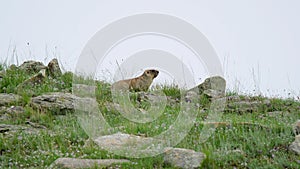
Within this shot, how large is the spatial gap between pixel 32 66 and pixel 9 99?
3585 millimetres

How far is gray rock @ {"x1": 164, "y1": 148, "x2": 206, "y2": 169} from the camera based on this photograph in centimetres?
624

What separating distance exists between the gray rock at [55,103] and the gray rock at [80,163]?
11.2 ft

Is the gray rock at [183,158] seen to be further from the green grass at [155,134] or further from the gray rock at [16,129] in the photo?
the gray rock at [16,129]

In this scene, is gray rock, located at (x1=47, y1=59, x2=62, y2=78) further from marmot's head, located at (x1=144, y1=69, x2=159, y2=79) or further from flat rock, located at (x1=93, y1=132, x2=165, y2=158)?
flat rock, located at (x1=93, y1=132, x2=165, y2=158)

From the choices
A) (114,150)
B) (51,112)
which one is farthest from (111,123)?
(114,150)

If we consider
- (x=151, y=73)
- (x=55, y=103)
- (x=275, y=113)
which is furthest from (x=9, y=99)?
(x=275, y=113)

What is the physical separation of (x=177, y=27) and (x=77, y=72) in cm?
337

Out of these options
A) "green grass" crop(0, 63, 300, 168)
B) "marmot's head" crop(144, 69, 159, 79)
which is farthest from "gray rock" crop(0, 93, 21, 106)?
"marmot's head" crop(144, 69, 159, 79)

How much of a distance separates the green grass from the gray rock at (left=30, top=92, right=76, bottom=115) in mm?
195

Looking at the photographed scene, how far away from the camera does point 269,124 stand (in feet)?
27.3

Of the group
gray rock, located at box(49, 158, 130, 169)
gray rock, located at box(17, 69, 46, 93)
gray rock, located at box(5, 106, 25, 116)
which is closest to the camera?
gray rock, located at box(49, 158, 130, 169)

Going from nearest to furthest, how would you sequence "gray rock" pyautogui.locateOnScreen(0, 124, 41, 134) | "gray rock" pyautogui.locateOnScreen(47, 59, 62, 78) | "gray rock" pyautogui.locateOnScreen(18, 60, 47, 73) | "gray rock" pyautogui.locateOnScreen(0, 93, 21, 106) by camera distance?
"gray rock" pyautogui.locateOnScreen(0, 124, 41, 134) < "gray rock" pyautogui.locateOnScreen(0, 93, 21, 106) < "gray rock" pyautogui.locateOnScreen(47, 59, 62, 78) < "gray rock" pyautogui.locateOnScreen(18, 60, 47, 73)

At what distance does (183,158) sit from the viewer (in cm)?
635

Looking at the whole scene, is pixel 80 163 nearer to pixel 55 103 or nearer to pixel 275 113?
pixel 55 103
